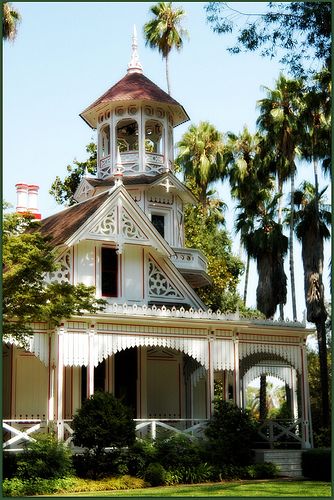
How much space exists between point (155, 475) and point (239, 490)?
2.95 metres

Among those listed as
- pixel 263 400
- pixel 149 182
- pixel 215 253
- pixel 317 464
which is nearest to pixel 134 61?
pixel 149 182

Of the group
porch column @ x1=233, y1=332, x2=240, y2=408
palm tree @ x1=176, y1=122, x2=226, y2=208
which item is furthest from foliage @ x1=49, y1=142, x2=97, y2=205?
porch column @ x1=233, y1=332, x2=240, y2=408

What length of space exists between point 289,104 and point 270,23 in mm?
Answer: 21294

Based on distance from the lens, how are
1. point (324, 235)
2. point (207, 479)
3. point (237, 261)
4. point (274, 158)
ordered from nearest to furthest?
point (207, 479), point (324, 235), point (274, 158), point (237, 261)

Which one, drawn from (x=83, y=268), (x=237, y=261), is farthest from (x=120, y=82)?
(x=237, y=261)

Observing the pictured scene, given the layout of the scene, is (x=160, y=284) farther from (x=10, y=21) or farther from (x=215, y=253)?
(x=215, y=253)

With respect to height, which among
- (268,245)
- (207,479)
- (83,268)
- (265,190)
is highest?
(265,190)

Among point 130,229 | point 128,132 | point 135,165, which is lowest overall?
point 130,229

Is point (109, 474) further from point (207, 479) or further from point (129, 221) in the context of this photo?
point (129, 221)

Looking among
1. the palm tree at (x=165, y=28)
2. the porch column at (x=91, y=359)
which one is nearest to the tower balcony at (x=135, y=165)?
the porch column at (x=91, y=359)

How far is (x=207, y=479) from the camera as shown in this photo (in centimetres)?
2359

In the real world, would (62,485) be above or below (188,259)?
below

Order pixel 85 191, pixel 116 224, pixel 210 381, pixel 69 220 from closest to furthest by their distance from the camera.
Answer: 1. pixel 210 381
2. pixel 116 224
3. pixel 69 220
4. pixel 85 191

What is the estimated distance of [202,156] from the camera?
48.8 meters
